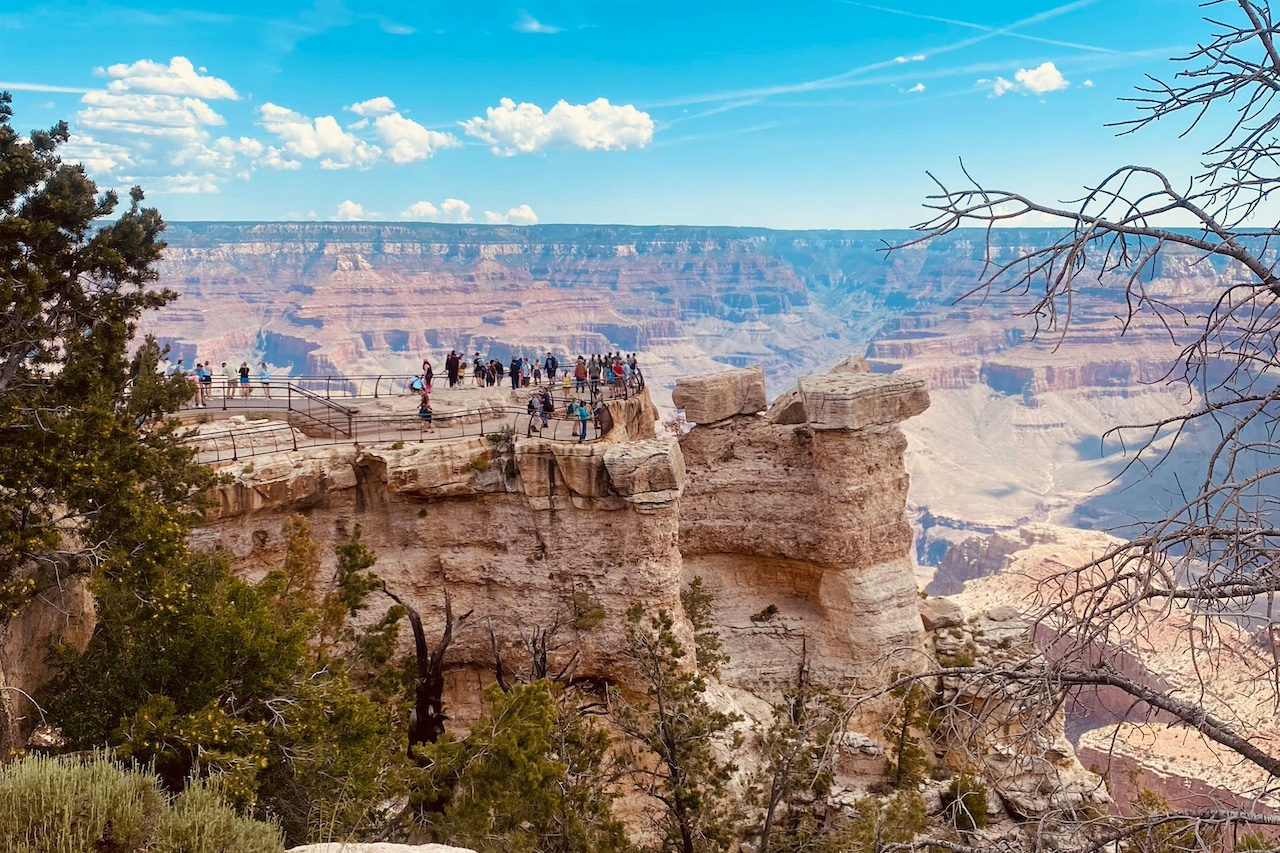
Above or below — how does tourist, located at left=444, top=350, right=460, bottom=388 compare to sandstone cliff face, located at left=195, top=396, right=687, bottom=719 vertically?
above

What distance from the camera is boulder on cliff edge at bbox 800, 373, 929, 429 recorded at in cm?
2777

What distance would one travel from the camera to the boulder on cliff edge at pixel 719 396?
29.6 metres

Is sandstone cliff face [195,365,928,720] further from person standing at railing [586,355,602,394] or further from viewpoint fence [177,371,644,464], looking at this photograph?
person standing at railing [586,355,602,394]

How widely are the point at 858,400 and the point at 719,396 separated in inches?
178

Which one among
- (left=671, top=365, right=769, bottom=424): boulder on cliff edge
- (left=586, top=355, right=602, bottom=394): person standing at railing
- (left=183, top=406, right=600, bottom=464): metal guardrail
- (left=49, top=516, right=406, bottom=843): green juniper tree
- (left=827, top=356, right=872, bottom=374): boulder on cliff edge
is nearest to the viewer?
(left=49, top=516, right=406, bottom=843): green juniper tree

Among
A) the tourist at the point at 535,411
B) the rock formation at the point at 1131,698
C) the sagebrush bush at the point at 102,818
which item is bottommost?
the rock formation at the point at 1131,698

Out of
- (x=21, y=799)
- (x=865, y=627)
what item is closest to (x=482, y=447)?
(x=865, y=627)

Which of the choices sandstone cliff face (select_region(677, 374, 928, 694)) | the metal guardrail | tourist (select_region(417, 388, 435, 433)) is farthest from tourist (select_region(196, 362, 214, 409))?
sandstone cliff face (select_region(677, 374, 928, 694))

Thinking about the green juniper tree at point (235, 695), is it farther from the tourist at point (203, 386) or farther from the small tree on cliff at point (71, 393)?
the tourist at point (203, 386)

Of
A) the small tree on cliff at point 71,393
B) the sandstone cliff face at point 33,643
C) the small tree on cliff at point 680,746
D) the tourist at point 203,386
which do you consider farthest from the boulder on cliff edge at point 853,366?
the sandstone cliff face at point 33,643

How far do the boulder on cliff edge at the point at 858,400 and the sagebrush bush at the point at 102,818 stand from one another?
828 inches

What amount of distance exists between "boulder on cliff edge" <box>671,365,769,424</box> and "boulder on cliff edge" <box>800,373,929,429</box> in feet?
5.84

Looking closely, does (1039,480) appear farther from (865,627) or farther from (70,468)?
(70,468)

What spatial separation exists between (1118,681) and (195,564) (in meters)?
15.6
